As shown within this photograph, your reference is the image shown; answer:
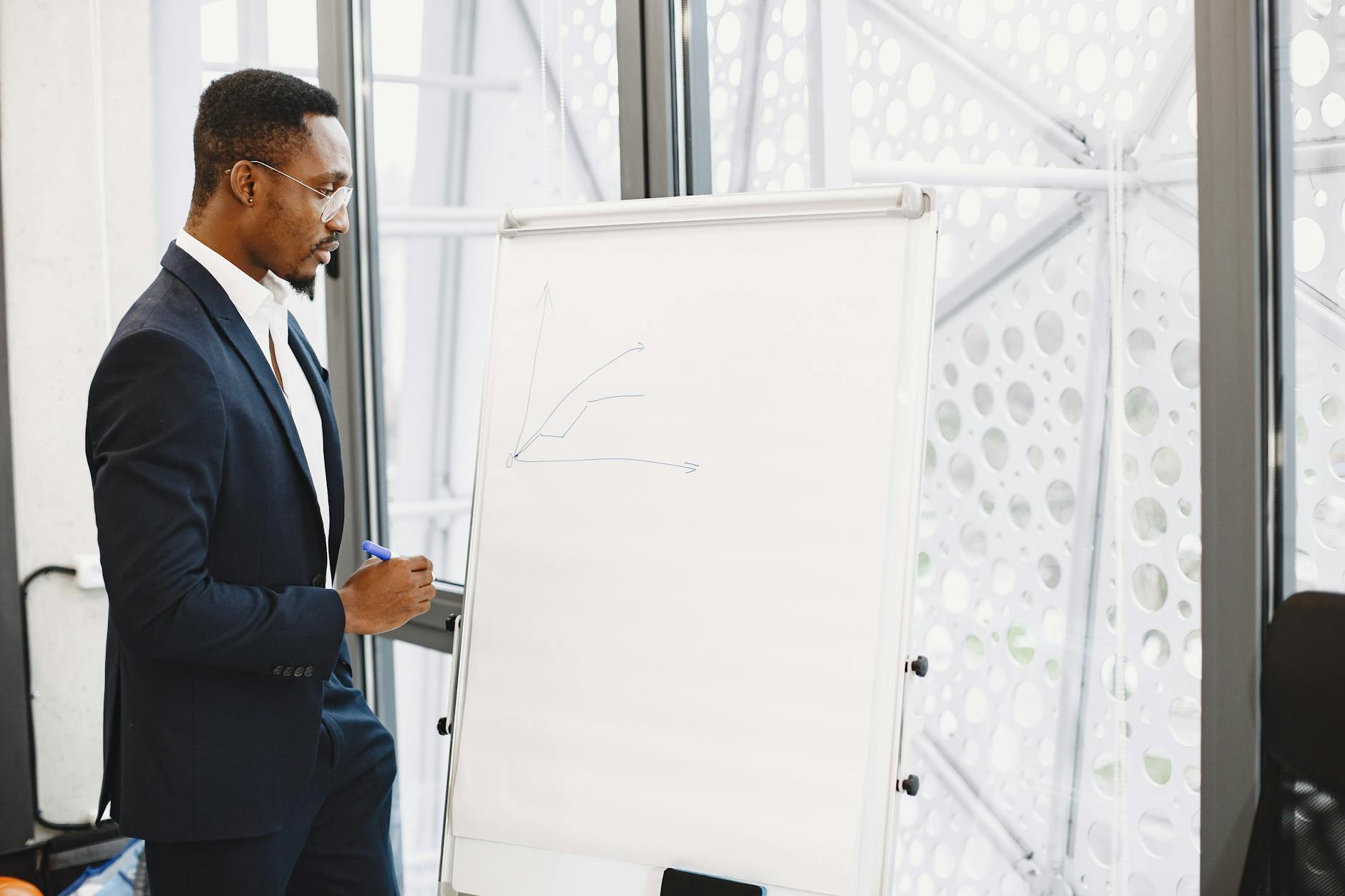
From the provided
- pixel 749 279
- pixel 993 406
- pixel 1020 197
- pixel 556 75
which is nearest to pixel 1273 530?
pixel 993 406

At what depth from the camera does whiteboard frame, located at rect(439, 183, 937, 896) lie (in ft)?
4.13

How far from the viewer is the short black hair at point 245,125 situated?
1.48 meters

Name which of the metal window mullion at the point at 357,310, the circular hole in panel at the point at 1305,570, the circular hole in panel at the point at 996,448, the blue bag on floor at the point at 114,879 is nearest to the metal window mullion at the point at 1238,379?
the circular hole in panel at the point at 1305,570

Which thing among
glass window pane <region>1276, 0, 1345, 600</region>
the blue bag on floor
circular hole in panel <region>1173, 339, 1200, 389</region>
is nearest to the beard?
circular hole in panel <region>1173, 339, 1200, 389</region>

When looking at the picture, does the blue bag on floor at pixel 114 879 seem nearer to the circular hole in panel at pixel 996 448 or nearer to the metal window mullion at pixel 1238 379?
the circular hole in panel at pixel 996 448

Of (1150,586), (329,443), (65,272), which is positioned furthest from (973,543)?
(65,272)

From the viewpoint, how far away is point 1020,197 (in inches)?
61.2

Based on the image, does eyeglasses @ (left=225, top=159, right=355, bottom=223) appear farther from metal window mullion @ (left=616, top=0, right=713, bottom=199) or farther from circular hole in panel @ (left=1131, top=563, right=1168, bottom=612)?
circular hole in panel @ (left=1131, top=563, right=1168, bottom=612)

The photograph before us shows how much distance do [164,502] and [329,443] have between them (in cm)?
38

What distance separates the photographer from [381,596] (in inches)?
58.1

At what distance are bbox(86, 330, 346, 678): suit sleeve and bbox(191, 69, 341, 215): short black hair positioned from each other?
0.30m

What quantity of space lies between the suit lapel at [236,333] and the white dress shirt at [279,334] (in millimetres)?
11

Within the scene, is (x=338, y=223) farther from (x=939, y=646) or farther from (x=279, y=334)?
(x=939, y=646)

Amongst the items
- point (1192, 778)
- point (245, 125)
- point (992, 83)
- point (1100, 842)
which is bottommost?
point (1100, 842)
